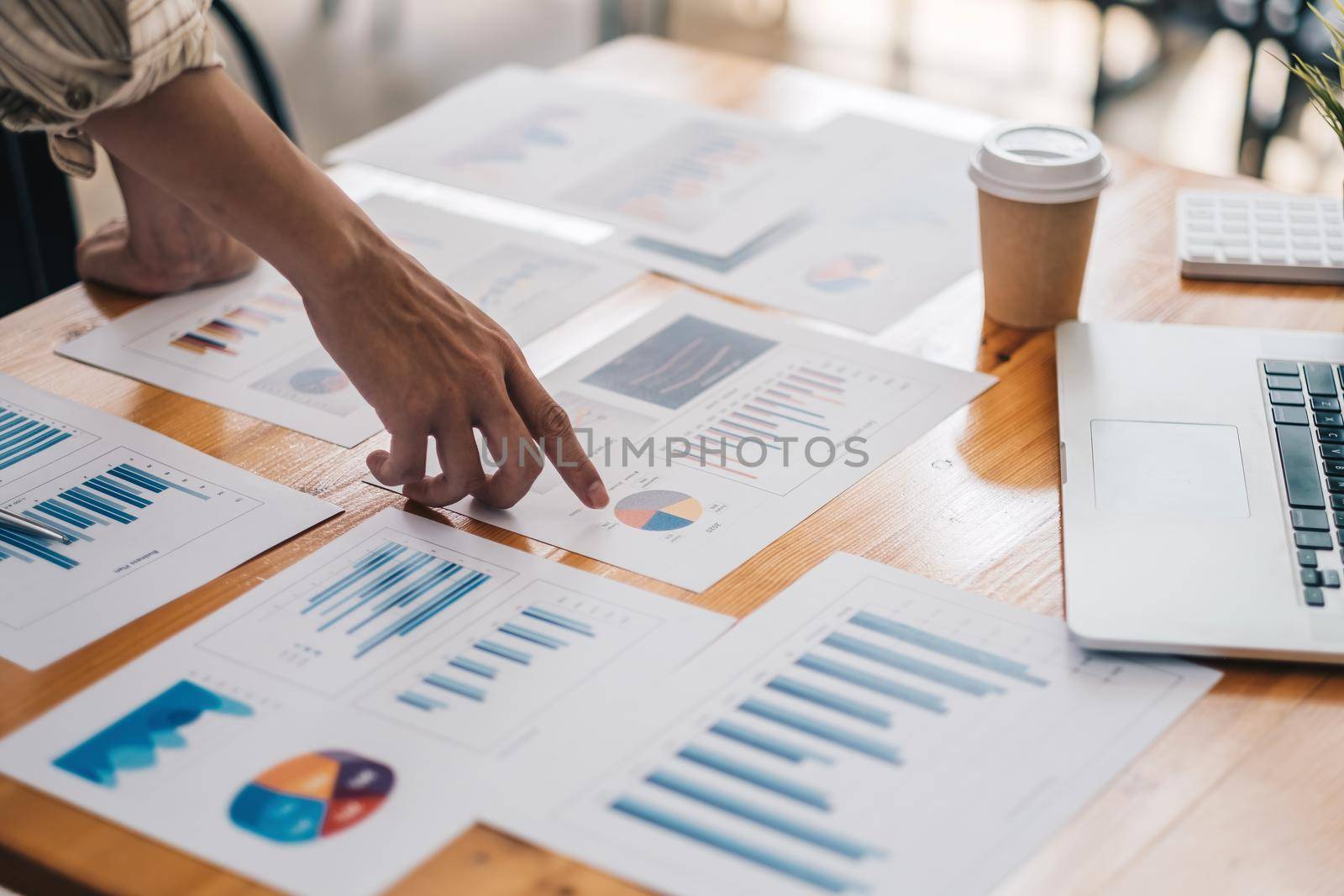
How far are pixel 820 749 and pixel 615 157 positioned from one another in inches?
34.2

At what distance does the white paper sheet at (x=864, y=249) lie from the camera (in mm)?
1200

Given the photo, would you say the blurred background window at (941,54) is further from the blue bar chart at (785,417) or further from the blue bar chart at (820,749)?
the blue bar chart at (820,749)

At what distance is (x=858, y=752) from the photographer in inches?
28.4

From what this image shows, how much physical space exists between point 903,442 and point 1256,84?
1924 mm

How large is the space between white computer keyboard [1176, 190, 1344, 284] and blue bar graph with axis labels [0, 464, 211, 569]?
33.5 inches

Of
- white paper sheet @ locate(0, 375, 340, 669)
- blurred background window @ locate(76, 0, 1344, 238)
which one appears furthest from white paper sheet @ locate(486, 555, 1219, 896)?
blurred background window @ locate(76, 0, 1344, 238)

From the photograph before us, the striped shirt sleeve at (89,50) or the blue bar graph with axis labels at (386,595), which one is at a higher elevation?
the striped shirt sleeve at (89,50)

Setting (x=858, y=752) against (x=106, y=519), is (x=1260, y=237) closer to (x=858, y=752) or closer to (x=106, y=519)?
(x=858, y=752)

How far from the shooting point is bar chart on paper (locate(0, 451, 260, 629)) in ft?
2.83

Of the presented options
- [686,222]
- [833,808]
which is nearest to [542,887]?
[833,808]

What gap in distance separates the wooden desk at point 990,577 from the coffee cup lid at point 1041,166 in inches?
4.7

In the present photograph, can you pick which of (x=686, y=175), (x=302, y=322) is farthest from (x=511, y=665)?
(x=686, y=175)

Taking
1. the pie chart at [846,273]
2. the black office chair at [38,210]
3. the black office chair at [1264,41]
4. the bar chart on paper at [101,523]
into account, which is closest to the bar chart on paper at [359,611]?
the bar chart on paper at [101,523]

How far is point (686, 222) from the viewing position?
132 cm
